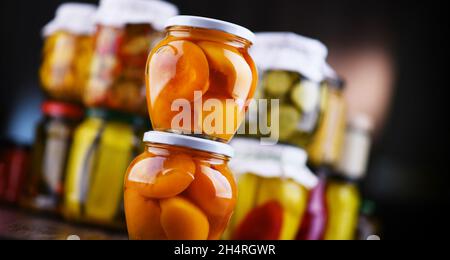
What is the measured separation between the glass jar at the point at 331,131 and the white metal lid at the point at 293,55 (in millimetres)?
254

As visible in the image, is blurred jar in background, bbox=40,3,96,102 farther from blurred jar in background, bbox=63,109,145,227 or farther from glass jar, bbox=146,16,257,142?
glass jar, bbox=146,16,257,142

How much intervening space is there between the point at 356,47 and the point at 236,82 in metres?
1.34

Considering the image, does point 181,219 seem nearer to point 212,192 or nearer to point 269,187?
point 212,192

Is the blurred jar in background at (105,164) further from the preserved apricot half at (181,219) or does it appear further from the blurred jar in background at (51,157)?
the preserved apricot half at (181,219)

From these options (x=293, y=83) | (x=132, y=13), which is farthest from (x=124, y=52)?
(x=293, y=83)

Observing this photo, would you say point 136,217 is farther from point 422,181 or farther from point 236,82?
point 422,181

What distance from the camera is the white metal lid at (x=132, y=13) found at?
117 centimetres

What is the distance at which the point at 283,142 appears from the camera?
3.91 feet

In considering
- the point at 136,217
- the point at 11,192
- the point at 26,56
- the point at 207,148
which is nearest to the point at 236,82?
the point at 207,148

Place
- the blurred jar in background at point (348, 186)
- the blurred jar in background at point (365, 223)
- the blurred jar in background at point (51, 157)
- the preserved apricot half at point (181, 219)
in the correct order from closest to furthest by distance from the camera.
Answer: the preserved apricot half at point (181, 219), the blurred jar in background at point (51, 157), the blurred jar in background at point (348, 186), the blurred jar in background at point (365, 223)

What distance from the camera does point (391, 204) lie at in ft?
6.82

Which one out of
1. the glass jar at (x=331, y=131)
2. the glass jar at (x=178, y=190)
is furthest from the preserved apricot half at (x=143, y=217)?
the glass jar at (x=331, y=131)

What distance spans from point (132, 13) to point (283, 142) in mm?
348

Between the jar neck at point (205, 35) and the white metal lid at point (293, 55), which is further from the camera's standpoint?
the white metal lid at point (293, 55)
